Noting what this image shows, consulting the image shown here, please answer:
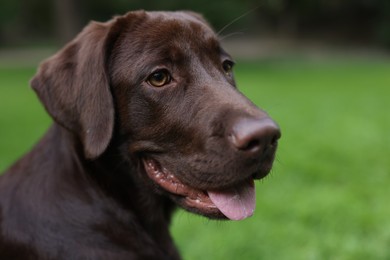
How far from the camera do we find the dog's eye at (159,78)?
2938 millimetres

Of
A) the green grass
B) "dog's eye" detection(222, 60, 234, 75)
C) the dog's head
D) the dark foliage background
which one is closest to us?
the dog's head

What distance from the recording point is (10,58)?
2916 centimetres

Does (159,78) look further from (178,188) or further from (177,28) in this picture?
(178,188)

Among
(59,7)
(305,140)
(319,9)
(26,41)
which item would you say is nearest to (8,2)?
(26,41)

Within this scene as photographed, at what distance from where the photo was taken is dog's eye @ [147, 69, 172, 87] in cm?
294

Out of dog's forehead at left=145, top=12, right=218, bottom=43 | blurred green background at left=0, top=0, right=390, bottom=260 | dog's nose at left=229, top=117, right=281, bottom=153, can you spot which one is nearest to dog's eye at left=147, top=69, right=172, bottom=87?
dog's forehead at left=145, top=12, right=218, bottom=43

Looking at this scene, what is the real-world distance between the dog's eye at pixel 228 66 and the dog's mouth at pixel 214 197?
0.70 meters

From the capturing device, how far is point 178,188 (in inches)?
115

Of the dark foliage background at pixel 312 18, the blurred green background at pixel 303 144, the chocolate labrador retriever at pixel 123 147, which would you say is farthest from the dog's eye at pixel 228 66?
the dark foliage background at pixel 312 18

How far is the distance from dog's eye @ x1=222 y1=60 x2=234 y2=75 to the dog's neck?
2.50 feet

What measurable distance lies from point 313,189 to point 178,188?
9.66 ft

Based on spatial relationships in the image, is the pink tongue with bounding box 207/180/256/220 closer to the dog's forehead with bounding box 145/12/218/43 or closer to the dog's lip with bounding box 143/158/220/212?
the dog's lip with bounding box 143/158/220/212

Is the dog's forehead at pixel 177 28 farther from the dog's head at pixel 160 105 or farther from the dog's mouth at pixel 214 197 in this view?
the dog's mouth at pixel 214 197

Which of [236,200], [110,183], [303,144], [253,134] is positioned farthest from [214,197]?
[303,144]
